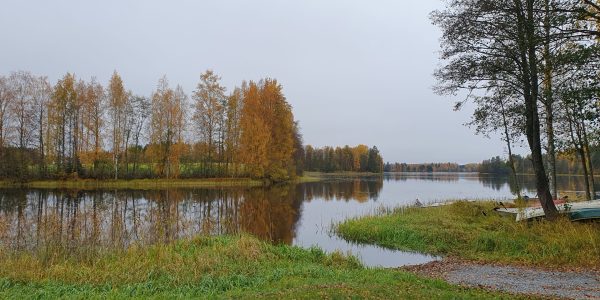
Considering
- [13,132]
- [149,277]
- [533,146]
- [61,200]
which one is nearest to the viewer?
[149,277]

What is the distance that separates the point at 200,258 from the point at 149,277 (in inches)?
59.1

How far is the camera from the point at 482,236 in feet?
47.7

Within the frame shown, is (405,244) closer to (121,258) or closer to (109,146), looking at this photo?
(121,258)

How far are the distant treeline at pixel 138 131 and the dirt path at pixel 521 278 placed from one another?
4001cm

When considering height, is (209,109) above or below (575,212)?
above

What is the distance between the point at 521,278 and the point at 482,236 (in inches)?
208

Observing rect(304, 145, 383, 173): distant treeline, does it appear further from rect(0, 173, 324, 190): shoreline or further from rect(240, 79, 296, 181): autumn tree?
rect(0, 173, 324, 190): shoreline

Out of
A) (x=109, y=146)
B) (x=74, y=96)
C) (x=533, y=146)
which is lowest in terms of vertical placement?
(x=533, y=146)

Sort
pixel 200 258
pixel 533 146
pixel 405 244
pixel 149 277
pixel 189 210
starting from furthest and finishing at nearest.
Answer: pixel 189 210
pixel 405 244
pixel 533 146
pixel 200 258
pixel 149 277

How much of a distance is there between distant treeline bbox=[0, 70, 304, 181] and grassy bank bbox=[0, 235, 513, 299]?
127ft

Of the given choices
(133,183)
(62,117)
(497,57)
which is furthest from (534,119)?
(62,117)

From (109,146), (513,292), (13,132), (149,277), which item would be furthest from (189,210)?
(13,132)

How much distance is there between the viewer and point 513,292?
801 centimetres

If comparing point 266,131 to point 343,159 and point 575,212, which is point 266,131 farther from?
point 343,159
